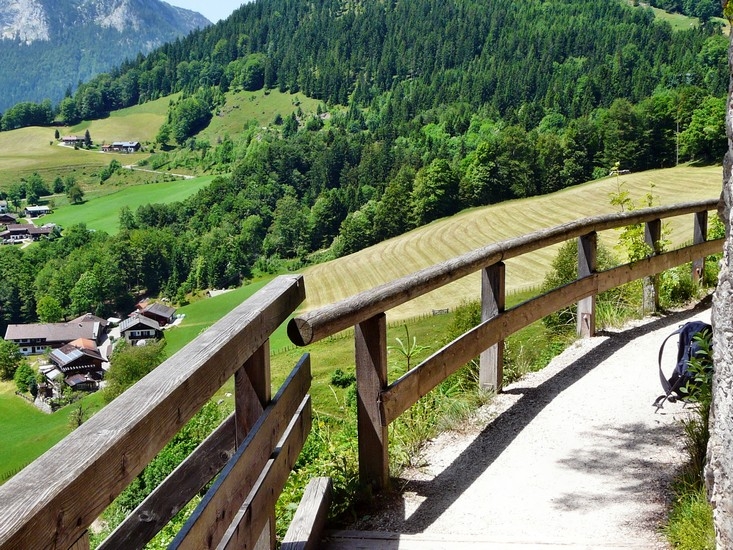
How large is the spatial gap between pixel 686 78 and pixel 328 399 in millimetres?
129166

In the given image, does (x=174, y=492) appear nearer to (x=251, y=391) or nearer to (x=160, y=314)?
(x=251, y=391)

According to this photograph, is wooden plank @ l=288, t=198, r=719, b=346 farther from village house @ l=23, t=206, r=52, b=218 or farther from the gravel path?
village house @ l=23, t=206, r=52, b=218

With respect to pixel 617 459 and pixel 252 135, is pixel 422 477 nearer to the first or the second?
pixel 617 459

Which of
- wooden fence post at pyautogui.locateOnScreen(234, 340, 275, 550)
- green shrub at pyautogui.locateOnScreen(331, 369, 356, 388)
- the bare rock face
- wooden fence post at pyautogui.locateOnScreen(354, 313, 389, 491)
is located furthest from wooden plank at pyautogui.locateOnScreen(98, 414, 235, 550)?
green shrub at pyautogui.locateOnScreen(331, 369, 356, 388)

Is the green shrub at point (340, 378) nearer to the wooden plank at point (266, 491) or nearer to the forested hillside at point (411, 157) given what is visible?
the wooden plank at point (266, 491)

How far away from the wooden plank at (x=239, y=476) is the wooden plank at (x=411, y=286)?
0.71 feet

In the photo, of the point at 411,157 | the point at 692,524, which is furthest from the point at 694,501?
the point at 411,157

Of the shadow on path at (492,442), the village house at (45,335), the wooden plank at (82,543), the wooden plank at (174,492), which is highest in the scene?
the wooden plank at (82,543)

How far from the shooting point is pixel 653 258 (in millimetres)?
7457

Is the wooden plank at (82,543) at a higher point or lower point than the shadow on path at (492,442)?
higher

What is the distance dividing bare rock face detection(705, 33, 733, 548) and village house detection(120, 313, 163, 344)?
3735 inches

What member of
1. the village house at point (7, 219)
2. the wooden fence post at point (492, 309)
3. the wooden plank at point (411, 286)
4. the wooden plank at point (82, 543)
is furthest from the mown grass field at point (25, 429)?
the village house at point (7, 219)

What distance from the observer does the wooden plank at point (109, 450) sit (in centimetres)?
109

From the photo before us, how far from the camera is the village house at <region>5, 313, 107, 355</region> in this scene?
97.8 metres
